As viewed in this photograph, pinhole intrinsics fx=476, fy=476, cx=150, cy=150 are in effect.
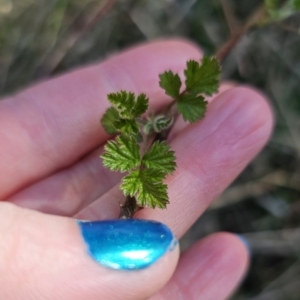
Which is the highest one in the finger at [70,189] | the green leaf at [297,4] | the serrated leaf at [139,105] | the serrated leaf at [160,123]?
the green leaf at [297,4]

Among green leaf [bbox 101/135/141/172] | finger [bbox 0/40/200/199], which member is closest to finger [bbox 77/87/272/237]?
green leaf [bbox 101/135/141/172]

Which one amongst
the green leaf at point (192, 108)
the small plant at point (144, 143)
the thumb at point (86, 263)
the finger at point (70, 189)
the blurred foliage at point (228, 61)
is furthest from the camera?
the blurred foliage at point (228, 61)

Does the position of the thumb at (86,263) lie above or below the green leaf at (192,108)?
below

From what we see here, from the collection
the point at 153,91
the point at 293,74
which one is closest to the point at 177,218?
the point at 153,91

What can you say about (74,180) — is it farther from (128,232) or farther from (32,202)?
(128,232)

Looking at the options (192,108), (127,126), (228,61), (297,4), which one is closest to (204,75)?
(192,108)

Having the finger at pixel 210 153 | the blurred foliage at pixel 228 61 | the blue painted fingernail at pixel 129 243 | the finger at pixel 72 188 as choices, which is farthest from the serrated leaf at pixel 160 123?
the blurred foliage at pixel 228 61

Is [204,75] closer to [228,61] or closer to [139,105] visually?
[139,105]

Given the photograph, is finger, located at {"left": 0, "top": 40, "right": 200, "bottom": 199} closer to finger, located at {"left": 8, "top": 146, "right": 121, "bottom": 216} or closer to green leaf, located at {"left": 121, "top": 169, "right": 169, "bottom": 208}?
finger, located at {"left": 8, "top": 146, "right": 121, "bottom": 216}

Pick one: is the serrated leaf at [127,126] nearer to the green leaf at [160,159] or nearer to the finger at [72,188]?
the green leaf at [160,159]
